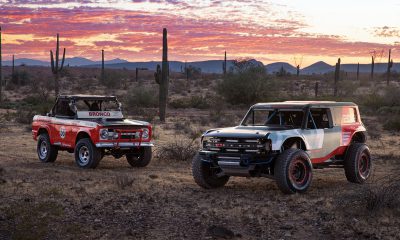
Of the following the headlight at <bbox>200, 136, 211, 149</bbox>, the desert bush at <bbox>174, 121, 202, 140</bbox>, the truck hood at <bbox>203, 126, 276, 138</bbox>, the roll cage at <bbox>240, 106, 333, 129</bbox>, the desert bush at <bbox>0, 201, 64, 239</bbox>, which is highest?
the roll cage at <bbox>240, 106, 333, 129</bbox>

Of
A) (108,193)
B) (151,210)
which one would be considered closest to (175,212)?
(151,210)

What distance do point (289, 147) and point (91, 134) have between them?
5306mm

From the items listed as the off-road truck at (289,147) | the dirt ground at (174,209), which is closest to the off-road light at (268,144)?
the off-road truck at (289,147)

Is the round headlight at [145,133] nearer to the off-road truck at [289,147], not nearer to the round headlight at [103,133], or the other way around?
the round headlight at [103,133]

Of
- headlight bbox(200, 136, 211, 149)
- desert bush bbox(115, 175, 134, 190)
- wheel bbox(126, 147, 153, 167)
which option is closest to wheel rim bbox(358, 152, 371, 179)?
headlight bbox(200, 136, 211, 149)

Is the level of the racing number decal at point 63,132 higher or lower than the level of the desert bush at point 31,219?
higher

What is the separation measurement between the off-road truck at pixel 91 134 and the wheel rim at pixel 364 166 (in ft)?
17.2

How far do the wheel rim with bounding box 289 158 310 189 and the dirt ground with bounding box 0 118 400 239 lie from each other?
27 centimetres

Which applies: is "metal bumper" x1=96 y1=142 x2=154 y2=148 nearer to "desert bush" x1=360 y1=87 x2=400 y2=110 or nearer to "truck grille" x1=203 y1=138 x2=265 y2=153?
"truck grille" x1=203 y1=138 x2=265 y2=153

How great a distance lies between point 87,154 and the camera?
632 inches

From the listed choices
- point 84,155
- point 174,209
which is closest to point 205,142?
point 174,209

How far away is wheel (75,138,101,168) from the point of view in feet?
51.5

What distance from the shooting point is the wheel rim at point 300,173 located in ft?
39.7

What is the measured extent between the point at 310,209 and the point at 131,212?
2940 millimetres
